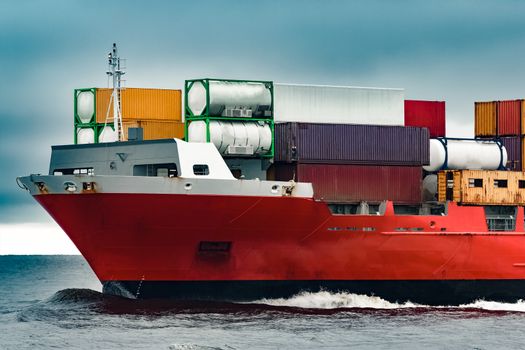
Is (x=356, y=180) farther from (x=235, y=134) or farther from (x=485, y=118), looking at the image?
(x=485, y=118)

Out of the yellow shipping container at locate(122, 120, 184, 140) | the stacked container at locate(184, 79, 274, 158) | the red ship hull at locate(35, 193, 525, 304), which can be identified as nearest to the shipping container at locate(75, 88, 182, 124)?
the yellow shipping container at locate(122, 120, 184, 140)

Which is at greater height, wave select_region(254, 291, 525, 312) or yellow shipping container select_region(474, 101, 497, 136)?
yellow shipping container select_region(474, 101, 497, 136)

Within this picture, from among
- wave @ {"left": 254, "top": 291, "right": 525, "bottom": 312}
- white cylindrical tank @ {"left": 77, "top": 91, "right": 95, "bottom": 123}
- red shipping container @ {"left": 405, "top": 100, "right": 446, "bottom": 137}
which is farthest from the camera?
red shipping container @ {"left": 405, "top": 100, "right": 446, "bottom": 137}

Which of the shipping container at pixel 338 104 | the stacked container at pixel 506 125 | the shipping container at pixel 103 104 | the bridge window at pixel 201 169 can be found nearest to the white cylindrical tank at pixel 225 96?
the shipping container at pixel 338 104

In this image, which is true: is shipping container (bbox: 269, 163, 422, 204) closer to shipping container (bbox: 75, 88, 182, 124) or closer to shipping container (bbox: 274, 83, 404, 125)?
shipping container (bbox: 274, 83, 404, 125)

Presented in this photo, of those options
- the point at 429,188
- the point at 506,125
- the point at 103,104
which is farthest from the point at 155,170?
the point at 506,125

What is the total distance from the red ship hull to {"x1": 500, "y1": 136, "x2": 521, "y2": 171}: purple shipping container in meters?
4.74

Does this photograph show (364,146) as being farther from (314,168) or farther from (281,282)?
(281,282)

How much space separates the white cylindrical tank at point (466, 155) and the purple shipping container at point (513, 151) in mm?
1254

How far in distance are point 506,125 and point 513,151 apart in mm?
1417

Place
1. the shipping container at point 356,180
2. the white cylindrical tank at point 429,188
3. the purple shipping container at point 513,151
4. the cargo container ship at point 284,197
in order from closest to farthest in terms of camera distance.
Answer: the cargo container ship at point 284,197, the shipping container at point 356,180, the white cylindrical tank at point 429,188, the purple shipping container at point 513,151

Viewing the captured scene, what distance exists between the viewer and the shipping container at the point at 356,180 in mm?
45156

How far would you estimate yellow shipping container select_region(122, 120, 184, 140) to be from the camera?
44594mm

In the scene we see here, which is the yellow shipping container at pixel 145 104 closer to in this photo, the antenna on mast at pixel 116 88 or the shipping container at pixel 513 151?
the antenna on mast at pixel 116 88
